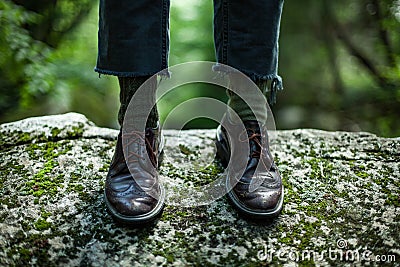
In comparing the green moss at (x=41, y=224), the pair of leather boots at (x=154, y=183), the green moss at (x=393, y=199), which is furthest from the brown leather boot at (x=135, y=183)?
the green moss at (x=393, y=199)

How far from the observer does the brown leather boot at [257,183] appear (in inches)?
48.2

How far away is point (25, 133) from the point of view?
1.70 metres

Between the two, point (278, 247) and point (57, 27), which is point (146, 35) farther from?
point (57, 27)

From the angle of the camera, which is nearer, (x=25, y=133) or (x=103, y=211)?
(x=103, y=211)

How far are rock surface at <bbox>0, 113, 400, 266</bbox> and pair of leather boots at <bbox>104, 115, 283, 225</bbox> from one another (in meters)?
0.05

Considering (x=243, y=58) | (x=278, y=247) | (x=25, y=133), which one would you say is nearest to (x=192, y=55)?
(x=25, y=133)

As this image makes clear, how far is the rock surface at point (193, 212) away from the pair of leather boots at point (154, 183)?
0.05 meters

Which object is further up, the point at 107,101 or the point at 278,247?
the point at 107,101

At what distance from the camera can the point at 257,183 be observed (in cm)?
127

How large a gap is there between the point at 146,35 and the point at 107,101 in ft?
6.90

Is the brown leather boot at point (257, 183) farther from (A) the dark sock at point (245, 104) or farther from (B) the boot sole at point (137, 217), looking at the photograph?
(B) the boot sole at point (137, 217)

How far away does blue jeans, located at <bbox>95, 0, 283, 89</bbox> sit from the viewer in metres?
1.19

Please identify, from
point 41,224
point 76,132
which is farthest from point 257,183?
point 76,132

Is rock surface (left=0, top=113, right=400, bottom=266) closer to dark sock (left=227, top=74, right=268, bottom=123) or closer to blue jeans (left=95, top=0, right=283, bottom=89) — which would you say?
dark sock (left=227, top=74, right=268, bottom=123)
